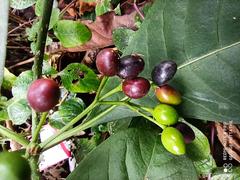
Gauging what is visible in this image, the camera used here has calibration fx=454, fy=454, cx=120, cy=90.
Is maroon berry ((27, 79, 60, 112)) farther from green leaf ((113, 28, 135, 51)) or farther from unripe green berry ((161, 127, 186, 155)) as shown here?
green leaf ((113, 28, 135, 51))

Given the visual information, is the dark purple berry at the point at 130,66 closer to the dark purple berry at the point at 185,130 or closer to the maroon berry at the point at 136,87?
the maroon berry at the point at 136,87

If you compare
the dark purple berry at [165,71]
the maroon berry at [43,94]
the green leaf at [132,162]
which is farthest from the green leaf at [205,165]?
the maroon berry at [43,94]

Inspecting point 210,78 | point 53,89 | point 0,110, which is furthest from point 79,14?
point 53,89

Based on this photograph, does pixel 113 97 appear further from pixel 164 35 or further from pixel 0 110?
pixel 0 110

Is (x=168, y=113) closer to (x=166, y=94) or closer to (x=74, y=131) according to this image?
(x=166, y=94)

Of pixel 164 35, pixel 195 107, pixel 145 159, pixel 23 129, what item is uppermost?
pixel 164 35

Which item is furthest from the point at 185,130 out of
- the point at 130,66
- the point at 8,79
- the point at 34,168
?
the point at 8,79
